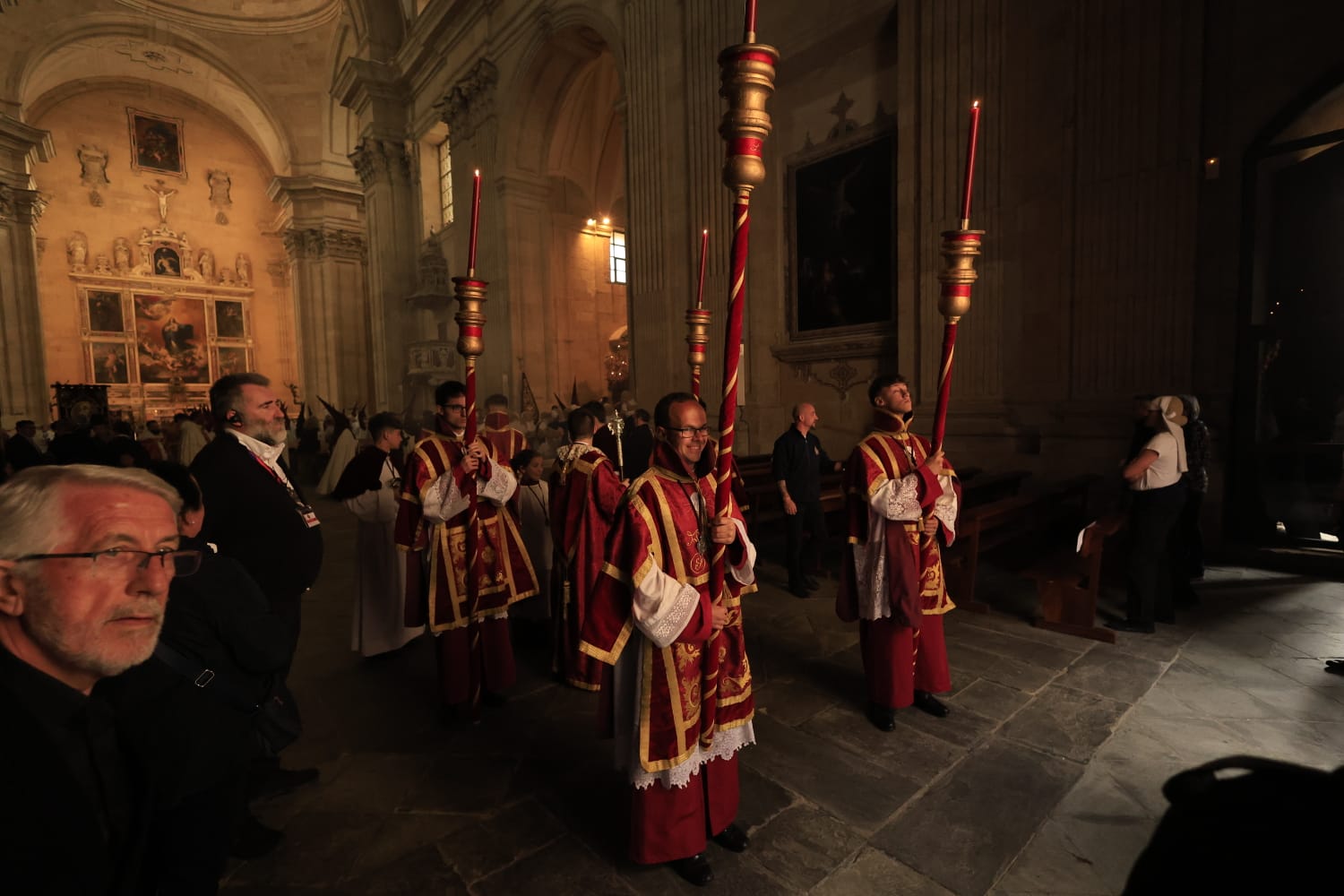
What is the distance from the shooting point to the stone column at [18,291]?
18.0 metres

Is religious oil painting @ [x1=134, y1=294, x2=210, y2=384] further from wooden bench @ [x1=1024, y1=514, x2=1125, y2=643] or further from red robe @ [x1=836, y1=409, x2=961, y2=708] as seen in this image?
wooden bench @ [x1=1024, y1=514, x2=1125, y2=643]

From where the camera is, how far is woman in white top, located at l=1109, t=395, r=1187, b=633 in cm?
445

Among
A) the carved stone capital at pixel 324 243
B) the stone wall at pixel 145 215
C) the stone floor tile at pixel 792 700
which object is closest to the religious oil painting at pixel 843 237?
the stone floor tile at pixel 792 700

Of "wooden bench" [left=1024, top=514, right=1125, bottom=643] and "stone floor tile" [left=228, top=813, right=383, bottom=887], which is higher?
"wooden bench" [left=1024, top=514, right=1125, bottom=643]

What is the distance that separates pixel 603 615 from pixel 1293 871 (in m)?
1.76

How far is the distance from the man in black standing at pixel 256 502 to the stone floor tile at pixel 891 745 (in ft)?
8.69

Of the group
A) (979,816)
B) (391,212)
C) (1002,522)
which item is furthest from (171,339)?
(979,816)

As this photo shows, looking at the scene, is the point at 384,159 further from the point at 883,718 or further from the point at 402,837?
the point at 883,718

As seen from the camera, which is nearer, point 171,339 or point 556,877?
point 556,877

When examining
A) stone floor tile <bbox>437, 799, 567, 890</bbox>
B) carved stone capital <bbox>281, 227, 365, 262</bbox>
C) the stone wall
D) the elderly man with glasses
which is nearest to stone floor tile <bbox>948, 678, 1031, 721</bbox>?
stone floor tile <bbox>437, 799, 567, 890</bbox>

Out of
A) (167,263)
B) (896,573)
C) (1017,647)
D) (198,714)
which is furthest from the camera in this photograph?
(167,263)

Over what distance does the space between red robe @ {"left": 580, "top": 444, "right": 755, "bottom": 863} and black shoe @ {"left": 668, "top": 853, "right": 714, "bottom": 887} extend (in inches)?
1.9

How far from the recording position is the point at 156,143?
88.6 ft

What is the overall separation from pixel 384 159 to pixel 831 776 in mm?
22122
